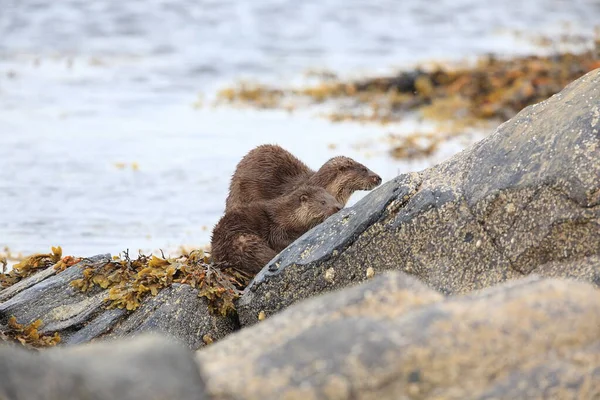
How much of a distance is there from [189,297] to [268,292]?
0.48 meters

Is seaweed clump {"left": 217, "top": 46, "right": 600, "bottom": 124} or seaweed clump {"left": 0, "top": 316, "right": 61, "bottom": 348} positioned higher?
seaweed clump {"left": 217, "top": 46, "right": 600, "bottom": 124}

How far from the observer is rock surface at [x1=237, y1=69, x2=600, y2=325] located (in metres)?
4.89

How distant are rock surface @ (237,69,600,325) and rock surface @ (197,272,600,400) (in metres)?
1.44

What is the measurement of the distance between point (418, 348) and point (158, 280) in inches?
121

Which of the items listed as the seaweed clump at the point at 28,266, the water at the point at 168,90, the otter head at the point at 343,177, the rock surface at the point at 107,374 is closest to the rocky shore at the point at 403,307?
the rock surface at the point at 107,374

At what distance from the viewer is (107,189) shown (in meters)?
10.6

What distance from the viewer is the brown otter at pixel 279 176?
23.5ft

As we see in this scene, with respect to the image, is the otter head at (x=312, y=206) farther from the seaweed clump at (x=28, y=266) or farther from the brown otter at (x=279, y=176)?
the seaweed clump at (x=28, y=266)

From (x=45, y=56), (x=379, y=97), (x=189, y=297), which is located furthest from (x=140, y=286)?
(x=45, y=56)

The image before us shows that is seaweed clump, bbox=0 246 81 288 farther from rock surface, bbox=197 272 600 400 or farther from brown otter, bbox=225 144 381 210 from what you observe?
rock surface, bbox=197 272 600 400

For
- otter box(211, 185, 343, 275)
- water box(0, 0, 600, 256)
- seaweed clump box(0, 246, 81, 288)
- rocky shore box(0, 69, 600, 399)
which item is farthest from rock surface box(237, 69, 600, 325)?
water box(0, 0, 600, 256)

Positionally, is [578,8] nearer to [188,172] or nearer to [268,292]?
[188,172]

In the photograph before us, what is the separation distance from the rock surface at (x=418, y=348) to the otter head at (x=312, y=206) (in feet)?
10.6

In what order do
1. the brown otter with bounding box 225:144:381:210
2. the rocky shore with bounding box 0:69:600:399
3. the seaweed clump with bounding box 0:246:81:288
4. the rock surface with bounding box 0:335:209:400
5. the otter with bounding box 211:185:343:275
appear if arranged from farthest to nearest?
the brown otter with bounding box 225:144:381:210
the seaweed clump with bounding box 0:246:81:288
the otter with bounding box 211:185:343:275
the rocky shore with bounding box 0:69:600:399
the rock surface with bounding box 0:335:209:400
